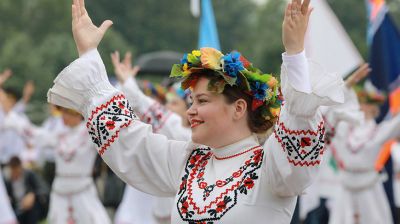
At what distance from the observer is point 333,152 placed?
9.09 metres

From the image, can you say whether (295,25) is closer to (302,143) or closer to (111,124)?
(302,143)

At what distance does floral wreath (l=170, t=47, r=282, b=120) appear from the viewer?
372cm

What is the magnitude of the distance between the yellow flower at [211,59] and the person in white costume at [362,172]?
5244 mm

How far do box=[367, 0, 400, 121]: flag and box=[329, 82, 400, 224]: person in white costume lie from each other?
277mm

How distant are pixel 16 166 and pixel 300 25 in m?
7.13

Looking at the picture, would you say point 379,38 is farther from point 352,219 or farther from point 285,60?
point 285,60

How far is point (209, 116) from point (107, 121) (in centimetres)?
42

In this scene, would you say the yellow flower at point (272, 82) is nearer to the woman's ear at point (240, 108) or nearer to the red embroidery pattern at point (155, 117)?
the woman's ear at point (240, 108)

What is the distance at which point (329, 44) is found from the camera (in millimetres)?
8508

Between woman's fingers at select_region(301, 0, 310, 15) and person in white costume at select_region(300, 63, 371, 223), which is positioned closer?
woman's fingers at select_region(301, 0, 310, 15)

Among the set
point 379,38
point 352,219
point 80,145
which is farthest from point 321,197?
point 80,145

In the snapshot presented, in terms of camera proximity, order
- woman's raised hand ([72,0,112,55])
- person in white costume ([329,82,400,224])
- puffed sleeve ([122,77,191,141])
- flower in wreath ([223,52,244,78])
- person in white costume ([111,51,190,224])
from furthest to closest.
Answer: person in white costume ([329,82,400,224]) → puffed sleeve ([122,77,191,141]) → person in white costume ([111,51,190,224]) → woman's raised hand ([72,0,112,55]) → flower in wreath ([223,52,244,78])

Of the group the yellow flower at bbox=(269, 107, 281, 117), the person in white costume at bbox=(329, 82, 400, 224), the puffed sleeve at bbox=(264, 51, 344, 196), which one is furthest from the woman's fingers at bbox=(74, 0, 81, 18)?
the person in white costume at bbox=(329, 82, 400, 224)

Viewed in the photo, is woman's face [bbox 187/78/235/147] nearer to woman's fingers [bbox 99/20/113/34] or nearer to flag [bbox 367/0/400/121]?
woman's fingers [bbox 99/20/113/34]
